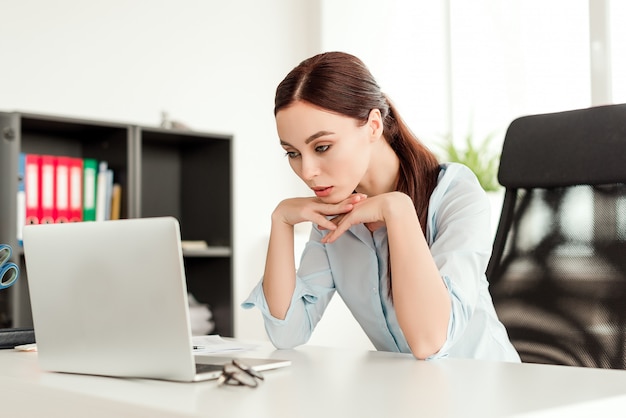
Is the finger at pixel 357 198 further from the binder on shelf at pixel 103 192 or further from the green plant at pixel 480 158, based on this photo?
the green plant at pixel 480 158

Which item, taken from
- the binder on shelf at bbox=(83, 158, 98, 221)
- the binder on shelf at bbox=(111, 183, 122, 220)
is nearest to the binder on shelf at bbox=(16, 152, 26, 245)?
the binder on shelf at bbox=(83, 158, 98, 221)

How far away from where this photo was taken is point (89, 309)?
98 cm

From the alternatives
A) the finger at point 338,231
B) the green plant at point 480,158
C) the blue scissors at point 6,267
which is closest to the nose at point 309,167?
the finger at point 338,231

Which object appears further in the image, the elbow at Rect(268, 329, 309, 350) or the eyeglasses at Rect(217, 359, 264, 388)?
the elbow at Rect(268, 329, 309, 350)

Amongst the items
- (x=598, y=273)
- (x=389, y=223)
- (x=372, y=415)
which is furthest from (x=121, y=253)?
(x=598, y=273)

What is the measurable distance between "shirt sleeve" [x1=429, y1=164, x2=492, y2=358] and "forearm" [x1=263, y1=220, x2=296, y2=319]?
277 mm

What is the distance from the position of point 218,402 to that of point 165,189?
2765 millimetres

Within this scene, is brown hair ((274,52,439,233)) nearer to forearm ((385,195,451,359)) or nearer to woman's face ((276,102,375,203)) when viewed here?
woman's face ((276,102,375,203))

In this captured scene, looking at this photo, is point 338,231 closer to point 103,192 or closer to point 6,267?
point 6,267

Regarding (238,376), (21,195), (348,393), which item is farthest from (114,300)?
(21,195)

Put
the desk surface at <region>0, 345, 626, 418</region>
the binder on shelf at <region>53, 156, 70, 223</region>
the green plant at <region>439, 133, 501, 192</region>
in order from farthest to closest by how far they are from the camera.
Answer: the green plant at <region>439, 133, 501, 192</region> → the binder on shelf at <region>53, 156, 70, 223</region> → the desk surface at <region>0, 345, 626, 418</region>

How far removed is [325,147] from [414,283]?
32cm

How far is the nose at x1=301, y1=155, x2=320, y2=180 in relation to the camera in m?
1.43

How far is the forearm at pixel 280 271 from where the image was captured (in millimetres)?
1510
